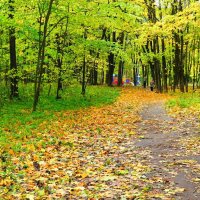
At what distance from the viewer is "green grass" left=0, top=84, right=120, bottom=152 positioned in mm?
12877

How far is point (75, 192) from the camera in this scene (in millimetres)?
7227

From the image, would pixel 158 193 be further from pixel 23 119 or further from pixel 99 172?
pixel 23 119

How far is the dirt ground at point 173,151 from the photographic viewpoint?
7541 mm

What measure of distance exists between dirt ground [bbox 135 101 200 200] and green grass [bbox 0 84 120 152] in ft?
13.3

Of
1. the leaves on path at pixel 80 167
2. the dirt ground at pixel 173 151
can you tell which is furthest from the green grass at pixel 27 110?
the dirt ground at pixel 173 151

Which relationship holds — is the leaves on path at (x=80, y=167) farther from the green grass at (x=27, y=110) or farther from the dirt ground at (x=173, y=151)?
the green grass at (x=27, y=110)

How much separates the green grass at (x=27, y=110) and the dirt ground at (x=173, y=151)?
160 inches

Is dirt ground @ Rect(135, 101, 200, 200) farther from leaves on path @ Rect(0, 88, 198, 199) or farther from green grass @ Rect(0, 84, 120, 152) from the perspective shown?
green grass @ Rect(0, 84, 120, 152)

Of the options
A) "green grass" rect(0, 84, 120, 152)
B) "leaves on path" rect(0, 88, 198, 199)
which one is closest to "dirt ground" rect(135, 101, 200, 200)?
"leaves on path" rect(0, 88, 198, 199)

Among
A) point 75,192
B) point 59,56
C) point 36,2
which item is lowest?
point 75,192

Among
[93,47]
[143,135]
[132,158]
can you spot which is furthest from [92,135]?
[93,47]

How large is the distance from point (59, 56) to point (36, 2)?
421 cm

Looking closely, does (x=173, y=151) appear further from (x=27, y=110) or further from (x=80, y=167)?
(x=27, y=110)

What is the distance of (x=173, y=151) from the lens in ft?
34.2
